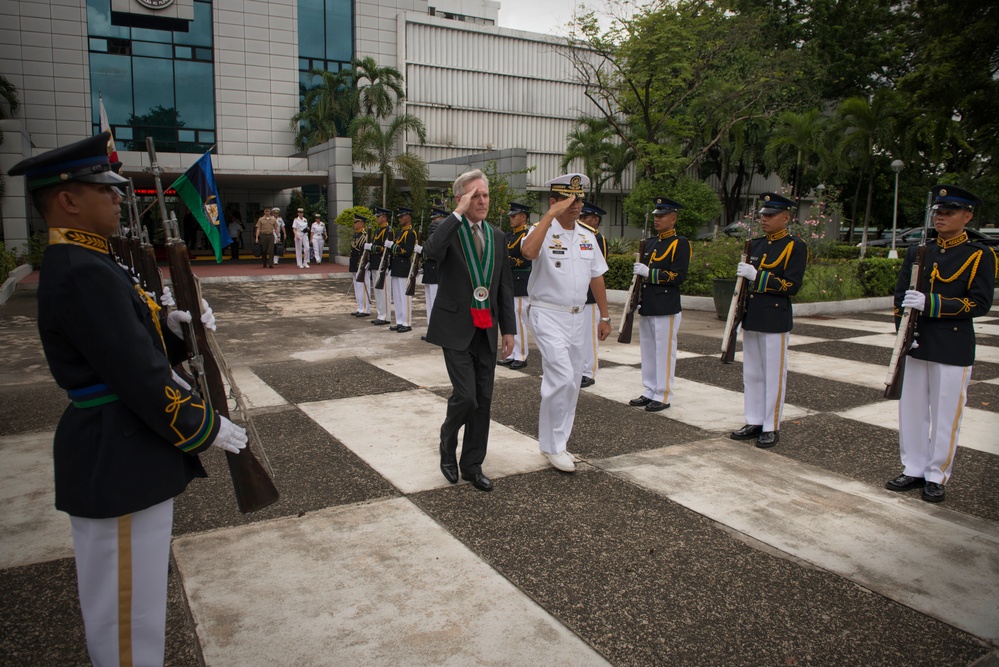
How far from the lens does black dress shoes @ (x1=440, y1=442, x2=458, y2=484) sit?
496cm

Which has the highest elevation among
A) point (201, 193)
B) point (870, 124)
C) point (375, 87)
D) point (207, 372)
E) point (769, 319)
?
point (375, 87)

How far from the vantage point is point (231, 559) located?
3.86 m

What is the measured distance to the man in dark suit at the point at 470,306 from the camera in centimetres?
468

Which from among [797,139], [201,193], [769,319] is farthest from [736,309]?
[797,139]

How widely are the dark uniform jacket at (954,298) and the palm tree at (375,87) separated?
31936 mm

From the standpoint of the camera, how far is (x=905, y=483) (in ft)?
16.7

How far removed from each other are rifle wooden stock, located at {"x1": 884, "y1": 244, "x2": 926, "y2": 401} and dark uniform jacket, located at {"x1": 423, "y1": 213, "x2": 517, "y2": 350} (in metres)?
2.78

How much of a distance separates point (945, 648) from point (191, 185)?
4.17m

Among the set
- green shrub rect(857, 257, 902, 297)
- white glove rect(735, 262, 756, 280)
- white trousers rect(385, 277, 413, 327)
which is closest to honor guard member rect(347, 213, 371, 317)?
white trousers rect(385, 277, 413, 327)

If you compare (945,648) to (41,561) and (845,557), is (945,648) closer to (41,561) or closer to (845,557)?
(845,557)

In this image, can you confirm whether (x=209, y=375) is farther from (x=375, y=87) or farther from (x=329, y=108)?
(x=329, y=108)

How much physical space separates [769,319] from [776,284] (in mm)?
294

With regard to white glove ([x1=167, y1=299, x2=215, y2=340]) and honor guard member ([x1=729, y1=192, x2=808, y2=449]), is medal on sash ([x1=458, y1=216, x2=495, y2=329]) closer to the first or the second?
white glove ([x1=167, y1=299, x2=215, y2=340])

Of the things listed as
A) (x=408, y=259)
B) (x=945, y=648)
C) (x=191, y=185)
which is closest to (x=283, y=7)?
(x=408, y=259)
